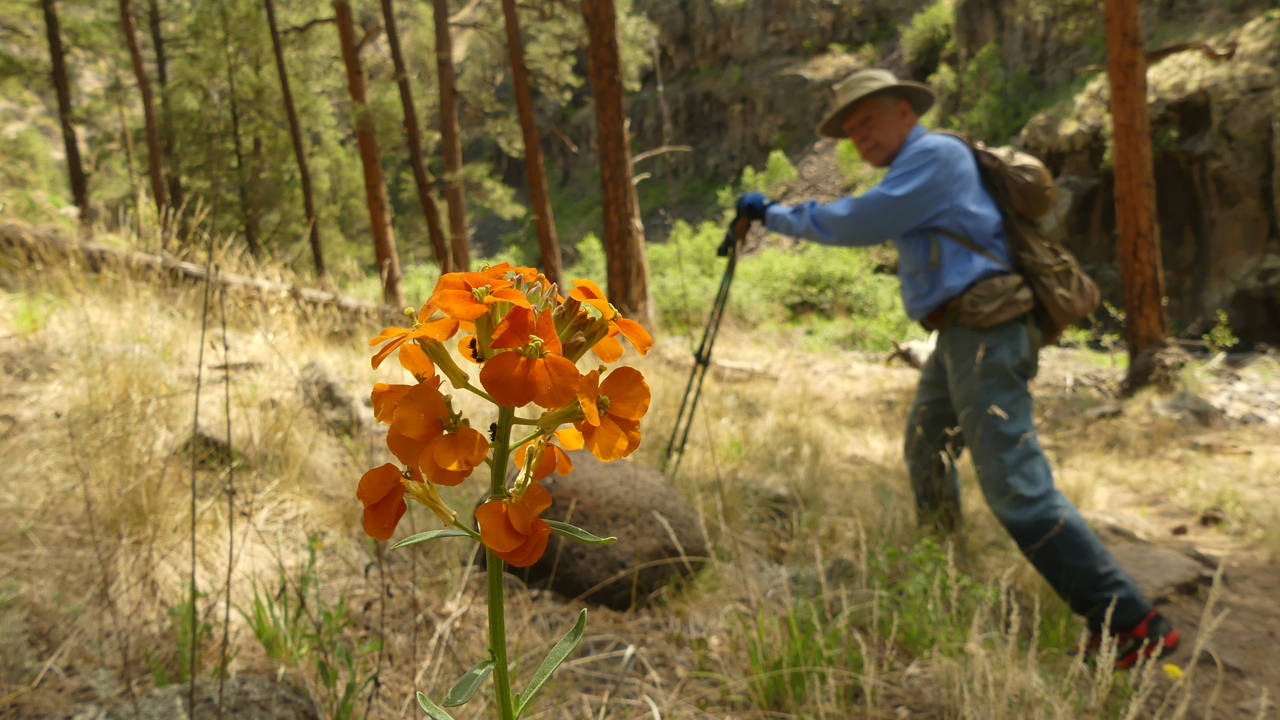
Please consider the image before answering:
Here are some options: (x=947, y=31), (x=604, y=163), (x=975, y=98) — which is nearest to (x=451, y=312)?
(x=604, y=163)

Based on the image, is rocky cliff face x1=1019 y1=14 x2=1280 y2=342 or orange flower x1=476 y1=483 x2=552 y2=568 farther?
rocky cliff face x1=1019 y1=14 x2=1280 y2=342

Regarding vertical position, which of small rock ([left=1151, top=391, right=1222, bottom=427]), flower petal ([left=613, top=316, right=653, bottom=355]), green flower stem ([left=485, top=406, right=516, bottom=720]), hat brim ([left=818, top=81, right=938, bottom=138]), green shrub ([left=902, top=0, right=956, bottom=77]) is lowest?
small rock ([left=1151, top=391, right=1222, bottom=427])

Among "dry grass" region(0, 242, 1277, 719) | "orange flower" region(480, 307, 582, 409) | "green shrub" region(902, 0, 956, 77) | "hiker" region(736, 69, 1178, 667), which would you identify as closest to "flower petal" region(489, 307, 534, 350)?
"orange flower" region(480, 307, 582, 409)

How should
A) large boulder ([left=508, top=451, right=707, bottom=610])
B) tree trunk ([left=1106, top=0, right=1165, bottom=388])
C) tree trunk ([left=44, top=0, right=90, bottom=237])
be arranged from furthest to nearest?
tree trunk ([left=44, top=0, right=90, bottom=237]), tree trunk ([left=1106, top=0, right=1165, bottom=388]), large boulder ([left=508, top=451, right=707, bottom=610])

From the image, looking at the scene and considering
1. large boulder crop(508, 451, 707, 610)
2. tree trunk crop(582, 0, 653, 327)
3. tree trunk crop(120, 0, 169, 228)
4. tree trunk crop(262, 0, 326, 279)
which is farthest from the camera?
tree trunk crop(120, 0, 169, 228)

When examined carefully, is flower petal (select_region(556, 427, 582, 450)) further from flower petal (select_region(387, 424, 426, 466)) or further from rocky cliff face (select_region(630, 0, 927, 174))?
rocky cliff face (select_region(630, 0, 927, 174))

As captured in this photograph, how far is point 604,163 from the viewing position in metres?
5.57

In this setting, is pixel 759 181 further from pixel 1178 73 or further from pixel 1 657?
pixel 1 657

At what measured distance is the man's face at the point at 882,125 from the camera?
106 inches

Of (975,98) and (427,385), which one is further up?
(975,98)

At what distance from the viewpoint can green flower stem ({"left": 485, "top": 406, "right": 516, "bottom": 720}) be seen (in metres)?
0.53

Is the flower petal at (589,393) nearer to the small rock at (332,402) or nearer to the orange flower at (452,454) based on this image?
the orange flower at (452,454)

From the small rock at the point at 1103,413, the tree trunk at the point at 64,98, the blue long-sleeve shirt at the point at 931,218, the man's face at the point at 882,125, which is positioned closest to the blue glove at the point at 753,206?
the blue long-sleeve shirt at the point at 931,218

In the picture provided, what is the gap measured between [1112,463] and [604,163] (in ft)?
15.5
